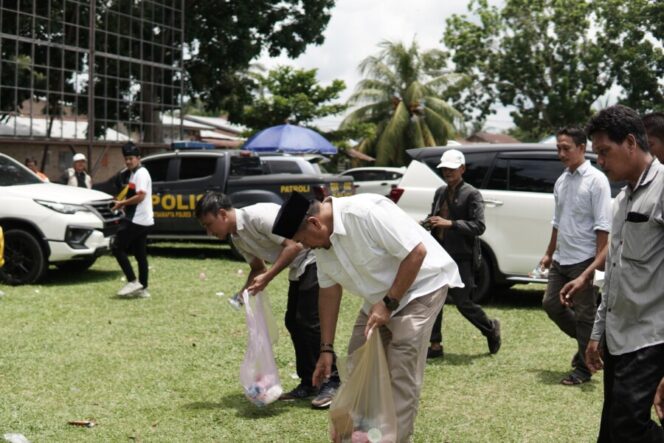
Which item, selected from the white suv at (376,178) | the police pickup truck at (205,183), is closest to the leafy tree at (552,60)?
the white suv at (376,178)

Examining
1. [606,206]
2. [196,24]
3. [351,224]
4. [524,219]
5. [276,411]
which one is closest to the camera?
[351,224]

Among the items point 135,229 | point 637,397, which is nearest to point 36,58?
point 135,229

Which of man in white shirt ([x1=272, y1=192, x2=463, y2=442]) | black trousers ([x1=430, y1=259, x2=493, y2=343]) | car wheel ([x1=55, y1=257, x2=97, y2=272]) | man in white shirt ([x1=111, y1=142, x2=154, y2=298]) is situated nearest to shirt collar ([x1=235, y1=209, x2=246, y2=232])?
man in white shirt ([x1=272, y1=192, x2=463, y2=442])

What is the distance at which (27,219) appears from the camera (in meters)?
11.6

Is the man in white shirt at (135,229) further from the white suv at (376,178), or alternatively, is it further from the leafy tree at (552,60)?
the leafy tree at (552,60)

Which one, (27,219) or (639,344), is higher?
(639,344)

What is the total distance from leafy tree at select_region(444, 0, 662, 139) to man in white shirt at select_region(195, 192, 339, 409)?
3299 centimetres

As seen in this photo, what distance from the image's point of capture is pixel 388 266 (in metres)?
4.50

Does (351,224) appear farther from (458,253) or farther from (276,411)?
(458,253)

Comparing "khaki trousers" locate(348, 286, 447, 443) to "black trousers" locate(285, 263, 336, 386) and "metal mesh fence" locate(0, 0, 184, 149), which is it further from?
"metal mesh fence" locate(0, 0, 184, 149)

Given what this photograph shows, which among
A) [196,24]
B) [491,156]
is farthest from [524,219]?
[196,24]

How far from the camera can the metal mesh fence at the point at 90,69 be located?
18.1 m

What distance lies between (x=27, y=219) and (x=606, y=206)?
25.5 ft

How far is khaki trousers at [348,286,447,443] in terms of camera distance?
4.46 m
